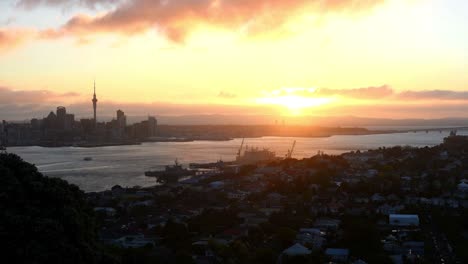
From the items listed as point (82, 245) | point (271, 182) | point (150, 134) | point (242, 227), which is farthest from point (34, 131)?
point (82, 245)

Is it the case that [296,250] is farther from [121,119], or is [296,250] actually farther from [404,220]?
[121,119]

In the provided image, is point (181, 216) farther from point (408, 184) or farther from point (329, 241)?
point (408, 184)

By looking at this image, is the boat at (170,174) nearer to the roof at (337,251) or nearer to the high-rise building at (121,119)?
the roof at (337,251)

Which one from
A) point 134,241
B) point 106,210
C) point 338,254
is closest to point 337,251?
point 338,254

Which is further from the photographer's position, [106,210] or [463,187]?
[463,187]

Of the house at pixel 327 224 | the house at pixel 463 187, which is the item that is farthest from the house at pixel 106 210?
the house at pixel 463 187

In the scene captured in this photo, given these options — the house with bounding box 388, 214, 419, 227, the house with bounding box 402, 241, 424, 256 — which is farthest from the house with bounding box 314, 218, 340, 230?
the house with bounding box 402, 241, 424, 256
